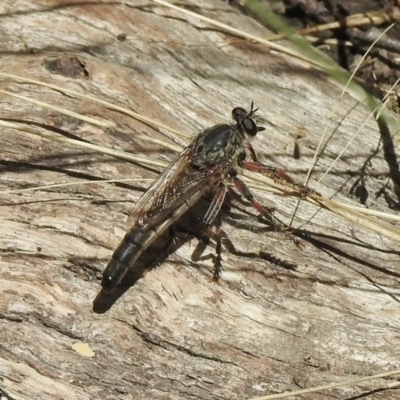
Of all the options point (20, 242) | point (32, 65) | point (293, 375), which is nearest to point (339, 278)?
point (293, 375)

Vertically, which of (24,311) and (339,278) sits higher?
(339,278)

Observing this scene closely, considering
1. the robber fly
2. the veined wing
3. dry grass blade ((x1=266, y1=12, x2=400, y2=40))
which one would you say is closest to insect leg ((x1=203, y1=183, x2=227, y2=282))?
the robber fly

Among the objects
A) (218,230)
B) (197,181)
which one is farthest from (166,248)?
(197,181)

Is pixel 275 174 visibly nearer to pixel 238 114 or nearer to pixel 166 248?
pixel 238 114

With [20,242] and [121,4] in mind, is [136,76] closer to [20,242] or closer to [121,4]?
[121,4]

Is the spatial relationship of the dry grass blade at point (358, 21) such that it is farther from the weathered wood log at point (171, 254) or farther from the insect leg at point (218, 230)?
the insect leg at point (218, 230)

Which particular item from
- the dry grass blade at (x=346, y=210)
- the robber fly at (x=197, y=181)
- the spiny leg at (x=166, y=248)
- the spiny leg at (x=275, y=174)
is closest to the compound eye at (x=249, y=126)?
the robber fly at (x=197, y=181)
